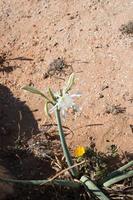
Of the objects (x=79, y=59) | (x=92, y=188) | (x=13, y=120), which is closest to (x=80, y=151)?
(x=92, y=188)

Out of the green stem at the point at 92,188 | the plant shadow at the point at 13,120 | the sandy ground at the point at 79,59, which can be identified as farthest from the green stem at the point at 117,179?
the plant shadow at the point at 13,120

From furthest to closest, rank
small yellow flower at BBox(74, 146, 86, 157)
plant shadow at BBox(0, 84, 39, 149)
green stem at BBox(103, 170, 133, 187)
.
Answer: plant shadow at BBox(0, 84, 39, 149) < small yellow flower at BBox(74, 146, 86, 157) < green stem at BBox(103, 170, 133, 187)

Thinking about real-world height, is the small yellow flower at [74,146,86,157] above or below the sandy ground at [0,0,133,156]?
below

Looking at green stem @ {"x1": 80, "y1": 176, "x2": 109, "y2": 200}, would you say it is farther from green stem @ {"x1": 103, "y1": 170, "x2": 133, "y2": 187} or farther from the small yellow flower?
the small yellow flower

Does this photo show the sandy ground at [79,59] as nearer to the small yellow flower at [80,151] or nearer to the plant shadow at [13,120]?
the plant shadow at [13,120]

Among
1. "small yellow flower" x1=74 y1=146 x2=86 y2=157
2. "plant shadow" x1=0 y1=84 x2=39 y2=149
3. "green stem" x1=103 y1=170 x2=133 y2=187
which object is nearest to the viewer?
"green stem" x1=103 y1=170 x2=133 y2=187

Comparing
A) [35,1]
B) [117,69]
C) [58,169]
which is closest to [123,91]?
[117,69]

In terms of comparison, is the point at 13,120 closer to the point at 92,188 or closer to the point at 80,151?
the point at 80,151

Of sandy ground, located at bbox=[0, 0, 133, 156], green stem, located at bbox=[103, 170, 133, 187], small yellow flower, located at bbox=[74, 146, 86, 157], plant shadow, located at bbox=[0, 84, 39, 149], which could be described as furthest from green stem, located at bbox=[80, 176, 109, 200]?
plant shadow, located at bbox=[0, 84, 39, 149]
